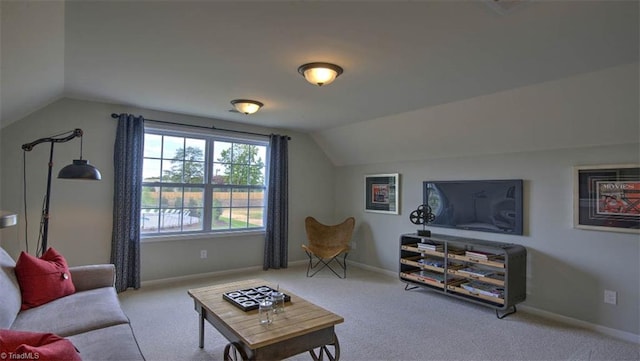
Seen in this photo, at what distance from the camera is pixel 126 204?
4180 millimetres

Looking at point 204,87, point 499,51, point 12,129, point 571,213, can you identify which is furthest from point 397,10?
point 12,129

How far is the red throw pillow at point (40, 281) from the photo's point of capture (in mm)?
2387

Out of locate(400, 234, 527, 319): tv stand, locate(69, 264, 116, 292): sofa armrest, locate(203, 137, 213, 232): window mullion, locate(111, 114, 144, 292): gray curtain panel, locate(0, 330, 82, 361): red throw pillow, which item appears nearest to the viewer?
locate(0, 330, 82, 361): red throw pillow

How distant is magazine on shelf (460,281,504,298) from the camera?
355 centimetres

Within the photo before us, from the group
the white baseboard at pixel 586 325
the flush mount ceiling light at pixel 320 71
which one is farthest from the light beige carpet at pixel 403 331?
the flush mount ceiling light at pixel 320 71

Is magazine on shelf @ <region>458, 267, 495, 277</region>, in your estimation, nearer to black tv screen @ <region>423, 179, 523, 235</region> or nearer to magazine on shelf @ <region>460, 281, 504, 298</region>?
magazine on shelf @ <region>460, 281, 504, 298</region>

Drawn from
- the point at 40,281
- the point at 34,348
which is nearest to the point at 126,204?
the point at 40,281

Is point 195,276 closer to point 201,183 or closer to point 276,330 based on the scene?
point 201,183

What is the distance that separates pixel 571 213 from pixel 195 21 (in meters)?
3.76

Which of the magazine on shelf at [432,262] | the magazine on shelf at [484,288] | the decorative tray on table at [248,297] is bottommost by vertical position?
the magazine on shelf at [484,288]

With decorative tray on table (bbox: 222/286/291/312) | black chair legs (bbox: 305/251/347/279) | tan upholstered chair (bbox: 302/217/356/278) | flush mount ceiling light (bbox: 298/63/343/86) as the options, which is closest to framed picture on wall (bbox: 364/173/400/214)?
tan upholstered chair (bbox: 302/217/356/278)

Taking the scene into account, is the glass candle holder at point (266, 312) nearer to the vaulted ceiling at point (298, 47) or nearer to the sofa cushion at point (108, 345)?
the sofa cushion at point (108, 345)

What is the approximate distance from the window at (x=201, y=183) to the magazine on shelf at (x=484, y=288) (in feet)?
10.2

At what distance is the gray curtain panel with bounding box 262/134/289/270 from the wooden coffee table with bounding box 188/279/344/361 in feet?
9.02
